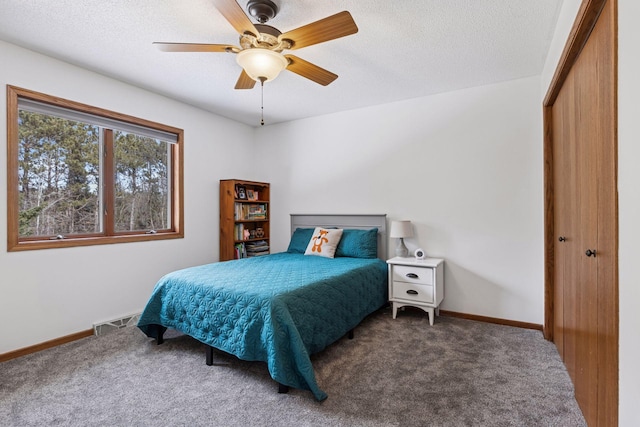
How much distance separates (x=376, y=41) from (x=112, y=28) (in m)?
1.85

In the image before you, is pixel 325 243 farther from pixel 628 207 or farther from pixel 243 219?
pixel 628 207

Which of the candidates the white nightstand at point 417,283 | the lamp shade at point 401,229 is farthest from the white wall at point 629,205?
the lamp shade at point 401,229

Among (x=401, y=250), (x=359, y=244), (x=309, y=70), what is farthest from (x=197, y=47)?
(x=401, y=250)

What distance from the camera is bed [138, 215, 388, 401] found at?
1.87 m

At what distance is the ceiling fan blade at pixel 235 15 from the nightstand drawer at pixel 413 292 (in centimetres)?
252

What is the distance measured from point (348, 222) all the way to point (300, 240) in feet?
2.11

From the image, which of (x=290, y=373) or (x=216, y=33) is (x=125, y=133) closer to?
(x=216, y=33)

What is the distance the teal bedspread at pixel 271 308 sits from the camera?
73.5 inches

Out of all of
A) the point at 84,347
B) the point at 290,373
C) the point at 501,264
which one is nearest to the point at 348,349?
the point at 290,373

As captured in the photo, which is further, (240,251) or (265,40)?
(240,251)

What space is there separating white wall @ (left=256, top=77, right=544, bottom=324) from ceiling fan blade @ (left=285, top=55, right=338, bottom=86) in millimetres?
1517

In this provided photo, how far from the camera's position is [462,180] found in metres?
3.23

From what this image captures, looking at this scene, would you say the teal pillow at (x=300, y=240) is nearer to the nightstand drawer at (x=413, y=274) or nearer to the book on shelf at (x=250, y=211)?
the book on shelf at (x=250, y=211)

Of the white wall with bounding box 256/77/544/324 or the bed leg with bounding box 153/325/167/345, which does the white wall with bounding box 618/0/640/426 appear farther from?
the bed leg with bounding box 153/325/167/345
